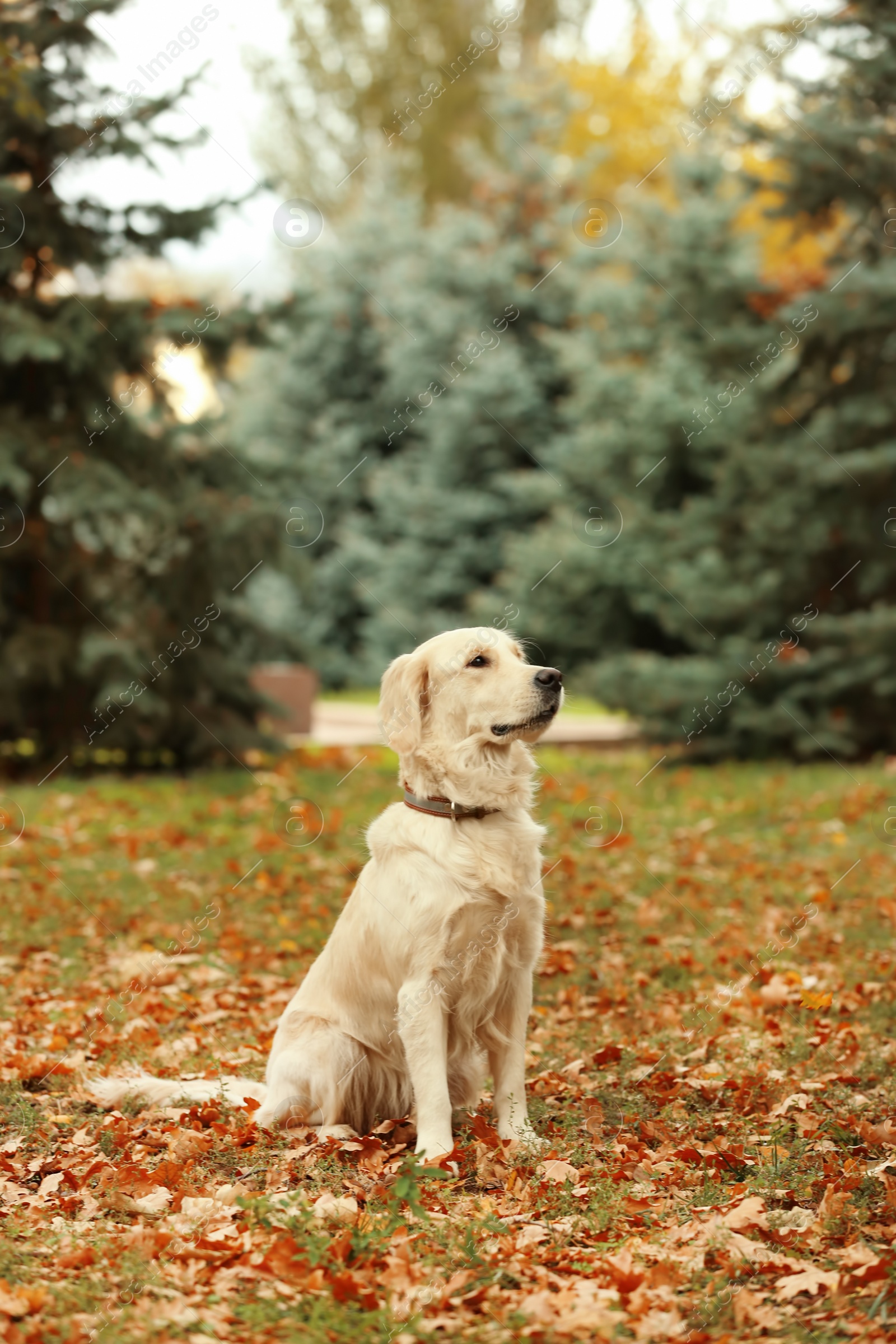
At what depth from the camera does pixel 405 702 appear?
3.99 m

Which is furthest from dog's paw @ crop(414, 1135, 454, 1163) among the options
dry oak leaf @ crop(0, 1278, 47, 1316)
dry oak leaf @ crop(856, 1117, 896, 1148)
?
dry oak leaf @ crop(856, 1117, 896, 1148)

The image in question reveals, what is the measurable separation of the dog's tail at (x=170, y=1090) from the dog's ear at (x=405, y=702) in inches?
51.7

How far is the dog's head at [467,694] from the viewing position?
153 inches

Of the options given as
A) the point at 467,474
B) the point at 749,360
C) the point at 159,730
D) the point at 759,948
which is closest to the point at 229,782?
the point at 159,730

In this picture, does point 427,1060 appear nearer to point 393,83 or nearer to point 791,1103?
point 791,1103

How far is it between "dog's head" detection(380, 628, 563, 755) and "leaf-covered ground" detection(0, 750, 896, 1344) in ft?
4.23

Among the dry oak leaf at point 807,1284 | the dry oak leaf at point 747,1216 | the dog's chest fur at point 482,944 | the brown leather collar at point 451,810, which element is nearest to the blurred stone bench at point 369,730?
the brown leather collar at point 451,810

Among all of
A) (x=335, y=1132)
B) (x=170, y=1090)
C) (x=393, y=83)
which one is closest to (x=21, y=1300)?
(x=335, y=1132)

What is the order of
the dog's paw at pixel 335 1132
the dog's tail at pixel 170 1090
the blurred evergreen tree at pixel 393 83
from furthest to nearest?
the blurred evergreen tree at pixel 393 83 → the dog's tail at pixel 170 1090 → the dog's paw at pixel 335 1132

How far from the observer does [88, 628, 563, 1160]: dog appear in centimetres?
377

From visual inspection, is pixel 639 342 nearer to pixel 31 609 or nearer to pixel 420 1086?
pixel 31 609

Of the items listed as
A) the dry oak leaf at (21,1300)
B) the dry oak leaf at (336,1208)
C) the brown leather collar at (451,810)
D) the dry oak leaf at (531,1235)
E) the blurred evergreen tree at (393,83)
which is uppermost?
the blurred evergreen tree at (393,83)

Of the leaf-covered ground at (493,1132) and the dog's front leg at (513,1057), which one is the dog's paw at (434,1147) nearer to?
the leaf-covered ground at (493,1132)

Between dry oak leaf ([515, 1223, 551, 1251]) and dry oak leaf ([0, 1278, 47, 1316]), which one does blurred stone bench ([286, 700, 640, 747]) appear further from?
dry oak leaf ([0, 1278, 47, 1316])
